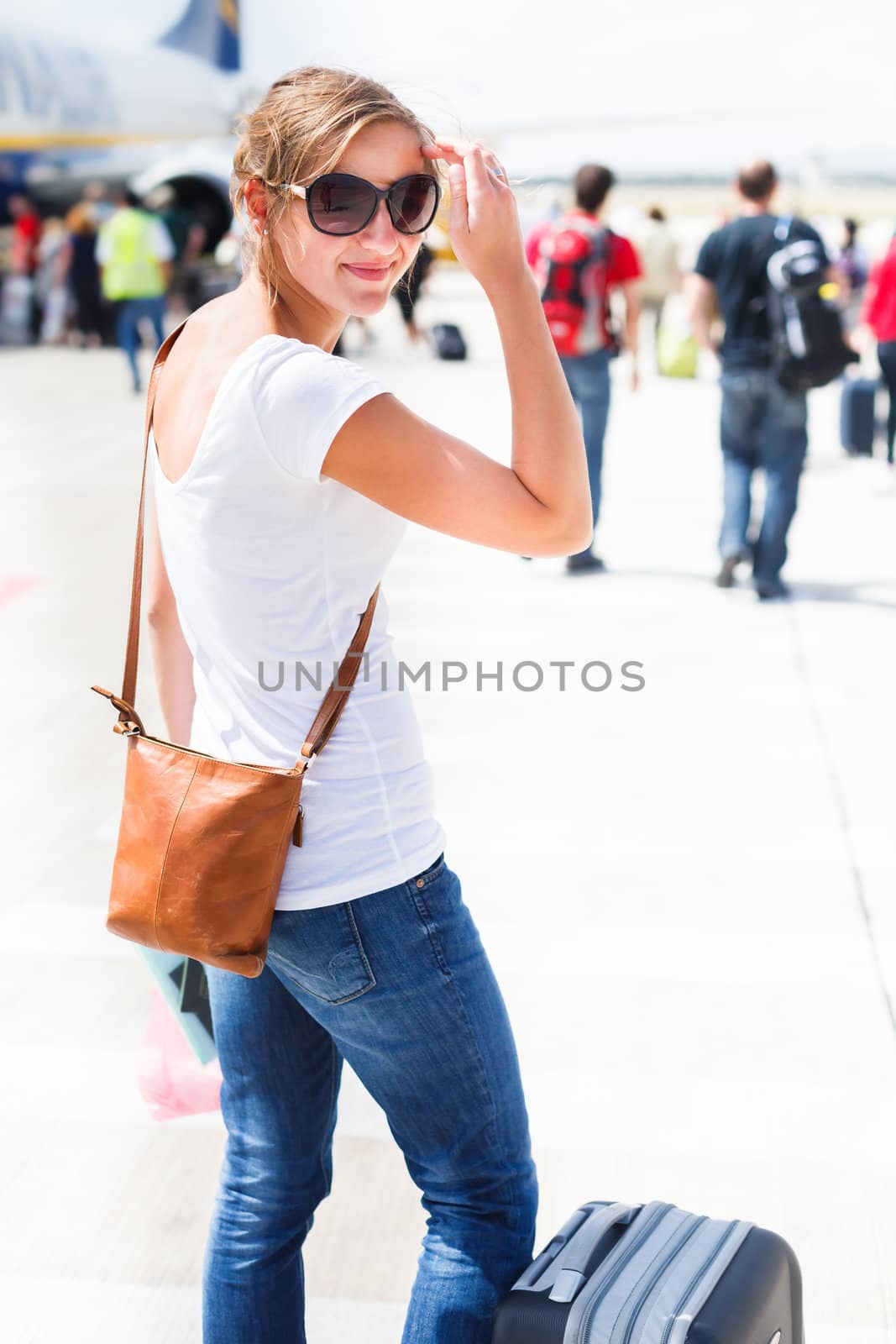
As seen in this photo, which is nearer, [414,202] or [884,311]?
[414,202]

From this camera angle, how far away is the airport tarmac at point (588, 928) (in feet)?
8.21

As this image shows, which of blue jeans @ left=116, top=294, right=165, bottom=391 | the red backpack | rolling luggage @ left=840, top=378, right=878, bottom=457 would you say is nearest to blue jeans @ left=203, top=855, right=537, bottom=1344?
the red backpack

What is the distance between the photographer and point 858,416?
940cm

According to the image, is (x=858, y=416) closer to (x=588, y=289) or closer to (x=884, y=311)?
(x=884, y=311)

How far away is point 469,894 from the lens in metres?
3.86

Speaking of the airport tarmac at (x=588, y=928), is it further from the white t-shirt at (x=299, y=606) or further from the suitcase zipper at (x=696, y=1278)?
the white t-shirt at (x=299, y=606)

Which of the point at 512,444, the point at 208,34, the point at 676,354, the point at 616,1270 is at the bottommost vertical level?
the point at 676,354

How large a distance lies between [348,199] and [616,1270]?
134 cm

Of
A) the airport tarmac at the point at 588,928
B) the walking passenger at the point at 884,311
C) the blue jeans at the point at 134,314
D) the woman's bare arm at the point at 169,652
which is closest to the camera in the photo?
the woman's bare arm at the point at 169,652

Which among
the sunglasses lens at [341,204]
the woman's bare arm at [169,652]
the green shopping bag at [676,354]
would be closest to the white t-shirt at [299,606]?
the sunglasses lens at [341,204]

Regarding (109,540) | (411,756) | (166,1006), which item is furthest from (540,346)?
(109,540)

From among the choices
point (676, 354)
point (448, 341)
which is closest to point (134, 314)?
point (448, 341)

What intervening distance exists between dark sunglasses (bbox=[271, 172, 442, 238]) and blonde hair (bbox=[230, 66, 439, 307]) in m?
0.02

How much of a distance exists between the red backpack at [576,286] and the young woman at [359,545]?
5479mm
